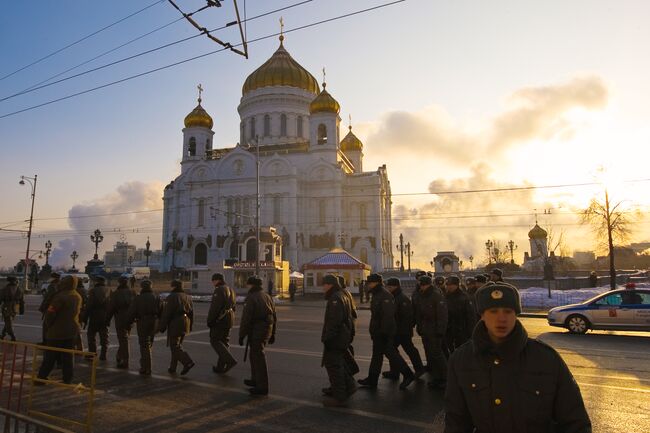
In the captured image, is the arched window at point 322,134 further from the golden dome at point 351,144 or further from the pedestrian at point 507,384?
the pedestrian at point 507,384

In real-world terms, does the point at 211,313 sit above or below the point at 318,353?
above

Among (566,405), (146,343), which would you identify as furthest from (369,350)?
(566,405)

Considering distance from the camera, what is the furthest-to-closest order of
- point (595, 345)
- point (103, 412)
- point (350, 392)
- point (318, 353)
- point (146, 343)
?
point (595, 345), point (318, 353), point (146, 343), point (350, 392), point (103, 412)

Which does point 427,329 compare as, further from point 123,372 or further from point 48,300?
point 48,300

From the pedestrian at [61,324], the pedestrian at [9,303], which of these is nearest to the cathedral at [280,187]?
the pedestrian at [9,303]

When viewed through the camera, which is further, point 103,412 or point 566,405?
point 103,412

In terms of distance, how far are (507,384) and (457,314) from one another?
6.47m

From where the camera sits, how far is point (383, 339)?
24.2 ft

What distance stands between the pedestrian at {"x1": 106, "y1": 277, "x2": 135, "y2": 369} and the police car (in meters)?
12.2

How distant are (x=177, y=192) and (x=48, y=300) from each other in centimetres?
5427

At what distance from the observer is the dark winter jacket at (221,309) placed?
8.23 m

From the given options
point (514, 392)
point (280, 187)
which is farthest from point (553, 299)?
point (280, 187)

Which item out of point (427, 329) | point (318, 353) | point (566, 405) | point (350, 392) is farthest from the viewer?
point (318, 353)

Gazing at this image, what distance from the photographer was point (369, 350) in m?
10.5
